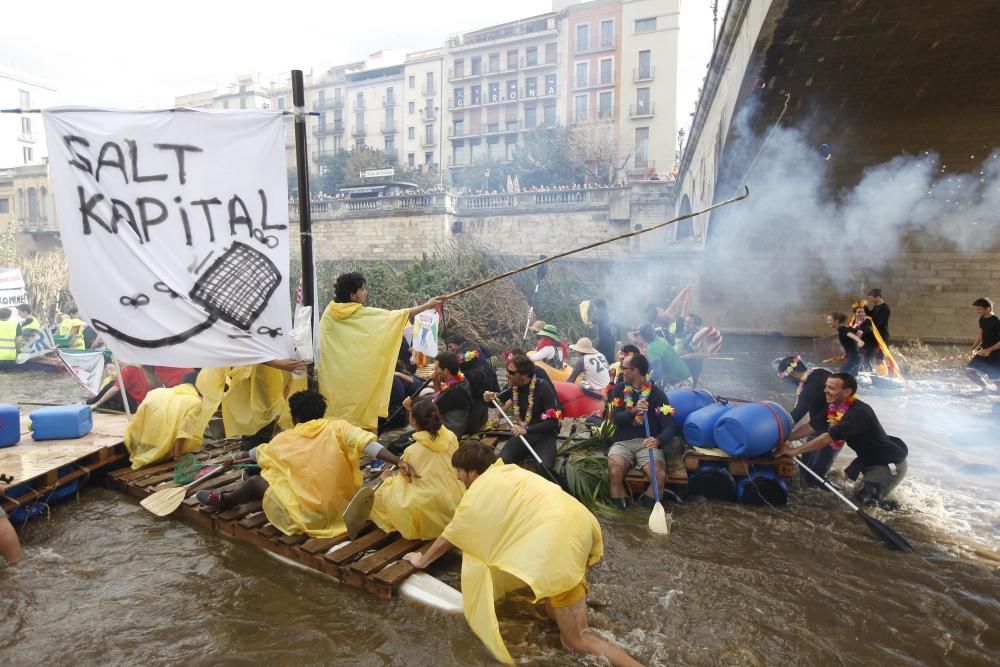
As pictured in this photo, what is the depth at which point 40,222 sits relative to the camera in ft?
148

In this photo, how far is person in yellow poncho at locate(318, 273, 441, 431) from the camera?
5.29 meters

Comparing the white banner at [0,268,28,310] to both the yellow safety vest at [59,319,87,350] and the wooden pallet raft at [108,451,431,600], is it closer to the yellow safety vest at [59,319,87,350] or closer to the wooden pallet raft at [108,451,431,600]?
the yellow safety vest at [59,319,87,350]

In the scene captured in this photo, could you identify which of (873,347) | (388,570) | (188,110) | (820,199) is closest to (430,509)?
(388,570)

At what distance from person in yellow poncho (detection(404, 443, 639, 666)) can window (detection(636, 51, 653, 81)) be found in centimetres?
5182

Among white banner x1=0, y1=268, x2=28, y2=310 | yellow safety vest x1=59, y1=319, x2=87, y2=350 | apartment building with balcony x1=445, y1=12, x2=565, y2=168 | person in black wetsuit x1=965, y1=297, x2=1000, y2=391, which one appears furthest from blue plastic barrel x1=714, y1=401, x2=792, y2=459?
apartment building with balcony x1=445, y1=12, x2=565, y2=168

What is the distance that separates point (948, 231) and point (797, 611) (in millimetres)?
16670

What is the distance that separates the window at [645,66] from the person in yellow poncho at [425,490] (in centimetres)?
5089

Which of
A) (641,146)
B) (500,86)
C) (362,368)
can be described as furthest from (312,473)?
(500,86)

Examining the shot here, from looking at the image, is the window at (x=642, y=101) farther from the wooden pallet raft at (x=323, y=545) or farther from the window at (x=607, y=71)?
the wooden pallet raft at (x=323, y=545)

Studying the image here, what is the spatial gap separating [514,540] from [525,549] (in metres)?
0.12

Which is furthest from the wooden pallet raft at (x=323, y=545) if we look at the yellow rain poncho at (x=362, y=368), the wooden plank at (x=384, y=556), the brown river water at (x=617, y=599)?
the yellow rain poncho at (x=362, y=368)

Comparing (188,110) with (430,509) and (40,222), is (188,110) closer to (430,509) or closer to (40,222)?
(430,509)

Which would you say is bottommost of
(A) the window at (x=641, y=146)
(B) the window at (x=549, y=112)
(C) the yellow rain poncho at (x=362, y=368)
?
(C) the yellow rain poncho at (x=362, y=368)

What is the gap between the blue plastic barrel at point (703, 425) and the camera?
18.9ft
